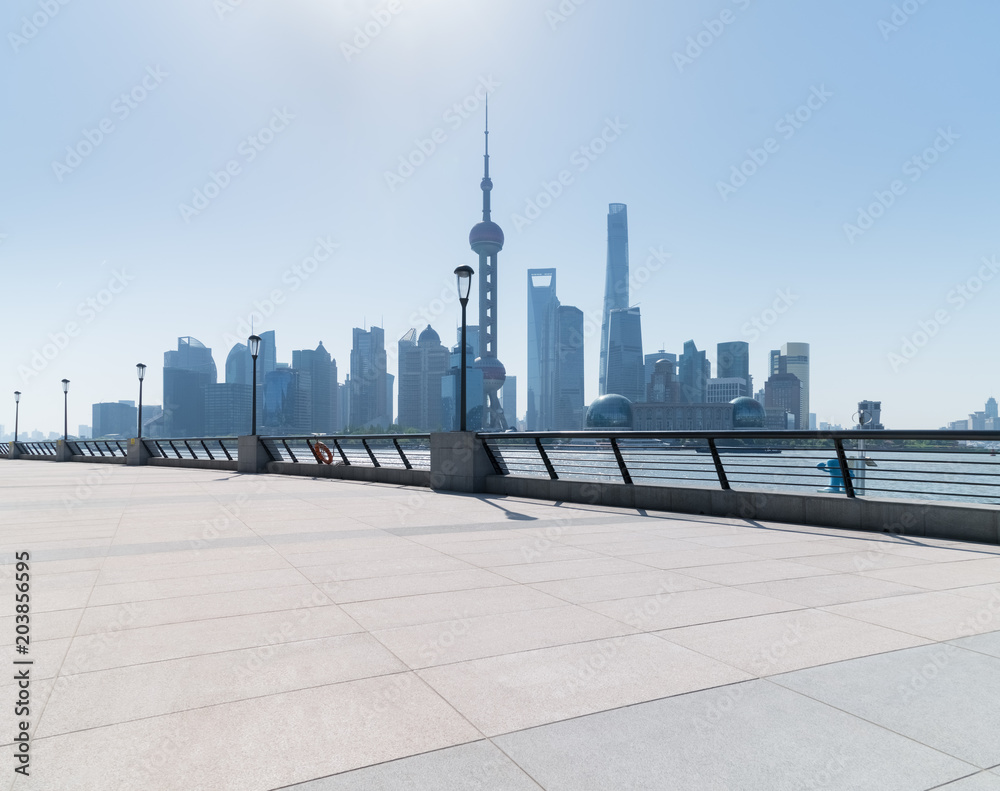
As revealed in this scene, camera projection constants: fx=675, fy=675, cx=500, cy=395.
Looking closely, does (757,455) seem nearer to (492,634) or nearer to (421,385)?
(492,634)

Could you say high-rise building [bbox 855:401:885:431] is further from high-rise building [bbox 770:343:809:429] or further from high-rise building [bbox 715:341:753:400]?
high-rise building [bbox 715:341:753:400]

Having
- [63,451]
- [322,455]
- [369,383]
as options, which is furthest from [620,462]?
[369,383]

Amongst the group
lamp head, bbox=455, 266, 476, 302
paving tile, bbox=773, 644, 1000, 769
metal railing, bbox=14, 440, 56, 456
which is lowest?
metal railing, bbox=14, 440, 56, 456

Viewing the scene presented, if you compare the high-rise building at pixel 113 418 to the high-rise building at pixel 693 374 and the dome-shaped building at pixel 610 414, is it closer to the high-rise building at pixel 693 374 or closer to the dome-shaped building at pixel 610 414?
the dome-shaped building at pixel 610 414

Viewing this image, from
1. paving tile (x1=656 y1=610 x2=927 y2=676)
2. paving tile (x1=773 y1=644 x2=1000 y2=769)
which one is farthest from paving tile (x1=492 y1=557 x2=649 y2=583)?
paving tile (x1=773 y1=644 x2=1000 y2=769)

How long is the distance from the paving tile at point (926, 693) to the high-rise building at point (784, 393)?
5919 centimetres

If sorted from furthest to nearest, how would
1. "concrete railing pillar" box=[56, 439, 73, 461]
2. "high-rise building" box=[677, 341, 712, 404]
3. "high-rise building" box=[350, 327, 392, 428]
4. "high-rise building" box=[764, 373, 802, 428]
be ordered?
"high-rise building" box=[350, 327, 392, 428]
"high-rise building" box=[677, 341, 712, 404]
"high-rise building" box=[764, 373, 802, 428]
"concrete railing pillar" box=[56, 439, 73, 461]

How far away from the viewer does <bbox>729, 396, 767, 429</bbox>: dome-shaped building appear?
6331 centimetres

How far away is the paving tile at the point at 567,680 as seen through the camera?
10.2 ft

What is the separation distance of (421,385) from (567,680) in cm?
11731

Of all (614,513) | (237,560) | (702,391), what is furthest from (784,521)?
(702,391)

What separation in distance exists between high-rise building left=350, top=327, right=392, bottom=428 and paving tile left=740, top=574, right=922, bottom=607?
335ft

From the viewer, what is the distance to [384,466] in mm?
18109

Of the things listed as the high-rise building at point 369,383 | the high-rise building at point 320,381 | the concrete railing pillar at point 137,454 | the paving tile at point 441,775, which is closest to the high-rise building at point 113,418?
the high-rise building at point 369,383
